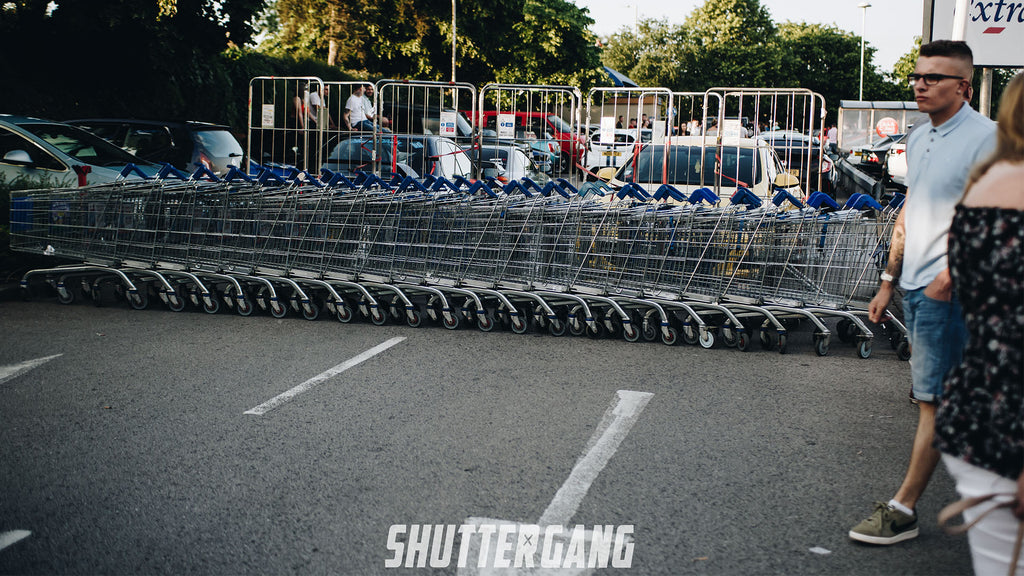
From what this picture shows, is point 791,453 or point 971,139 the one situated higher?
point 971,139

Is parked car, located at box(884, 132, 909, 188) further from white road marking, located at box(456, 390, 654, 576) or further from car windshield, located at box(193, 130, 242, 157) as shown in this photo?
white road marking, located at box(456, 390, 654, 576)

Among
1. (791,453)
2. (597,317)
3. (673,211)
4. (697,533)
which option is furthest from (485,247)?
(697,533)

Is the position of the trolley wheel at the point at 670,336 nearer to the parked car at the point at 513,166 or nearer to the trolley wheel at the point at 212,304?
the trolley wheel at the point at 212,304

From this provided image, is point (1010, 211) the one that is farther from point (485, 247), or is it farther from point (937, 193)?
point (485, 247)

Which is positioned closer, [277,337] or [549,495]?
[549,495]

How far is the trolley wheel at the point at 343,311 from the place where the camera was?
8.48 m

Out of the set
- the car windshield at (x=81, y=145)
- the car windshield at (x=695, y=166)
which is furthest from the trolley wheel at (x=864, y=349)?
the car windshield at (x=81, y=145)

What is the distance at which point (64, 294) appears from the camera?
930 centimetres

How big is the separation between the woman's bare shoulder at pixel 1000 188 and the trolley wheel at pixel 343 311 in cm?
657

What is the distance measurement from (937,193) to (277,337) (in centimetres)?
549

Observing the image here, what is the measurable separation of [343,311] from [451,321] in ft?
3.23

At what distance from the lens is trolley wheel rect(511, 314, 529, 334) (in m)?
8.16

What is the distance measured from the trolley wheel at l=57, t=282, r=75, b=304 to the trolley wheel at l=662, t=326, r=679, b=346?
5719 millimetres

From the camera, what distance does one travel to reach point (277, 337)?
7.93m
